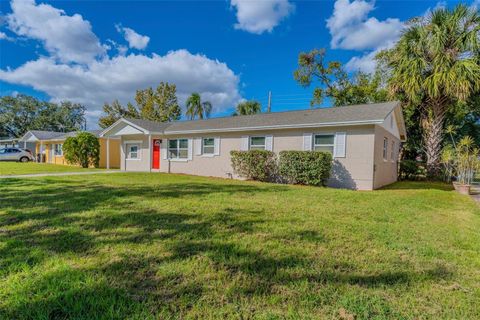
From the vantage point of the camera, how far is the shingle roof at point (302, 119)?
1090cm

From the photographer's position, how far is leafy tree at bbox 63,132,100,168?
2064 centimetres

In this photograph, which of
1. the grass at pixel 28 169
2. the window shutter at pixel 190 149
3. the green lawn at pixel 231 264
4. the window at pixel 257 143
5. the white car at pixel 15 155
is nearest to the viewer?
the green lawn at pixel 231 264

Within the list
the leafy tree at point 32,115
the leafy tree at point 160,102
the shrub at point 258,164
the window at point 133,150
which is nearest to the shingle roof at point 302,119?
the shrub at point 258,164

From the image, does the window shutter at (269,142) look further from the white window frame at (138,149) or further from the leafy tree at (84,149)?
the leafy tree at (84,149)

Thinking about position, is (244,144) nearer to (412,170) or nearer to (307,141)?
(307,141)

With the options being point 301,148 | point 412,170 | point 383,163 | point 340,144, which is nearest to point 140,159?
point 301,148

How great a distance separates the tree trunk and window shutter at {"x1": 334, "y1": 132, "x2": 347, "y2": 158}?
7133 mm

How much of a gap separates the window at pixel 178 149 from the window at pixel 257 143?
4.83m

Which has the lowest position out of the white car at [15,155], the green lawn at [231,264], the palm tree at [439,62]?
the green lawn at [231,264]

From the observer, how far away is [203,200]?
6629 millimetres

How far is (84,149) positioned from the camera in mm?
20656

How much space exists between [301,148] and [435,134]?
28.2ft

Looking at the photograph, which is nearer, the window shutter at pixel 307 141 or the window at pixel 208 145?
the window shutter at pixel 307 141

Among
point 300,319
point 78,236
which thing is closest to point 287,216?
point 300,319
